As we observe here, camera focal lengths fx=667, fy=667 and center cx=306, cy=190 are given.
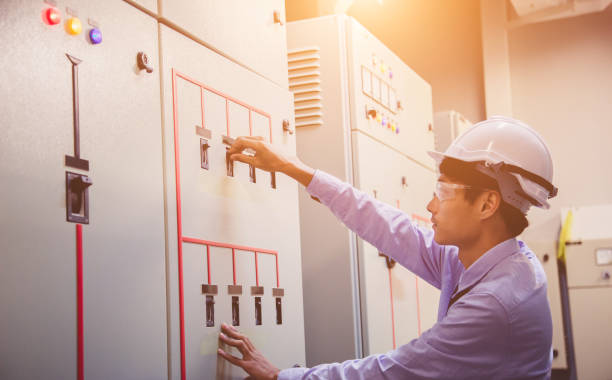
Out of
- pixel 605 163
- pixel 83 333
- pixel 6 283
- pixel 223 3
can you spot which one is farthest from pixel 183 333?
pixel 605 163

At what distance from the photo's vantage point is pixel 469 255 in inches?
78.2

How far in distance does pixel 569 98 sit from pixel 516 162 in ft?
14.4

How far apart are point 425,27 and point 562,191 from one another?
1.96 m

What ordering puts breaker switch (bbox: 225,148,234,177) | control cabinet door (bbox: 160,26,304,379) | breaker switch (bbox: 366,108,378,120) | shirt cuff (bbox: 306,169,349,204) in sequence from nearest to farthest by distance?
1. control cabinet door (bbox: 160,26,304,379)
2. breaker switch (bbox: 225,148,234,177)
3. shirt cuff (bbox: 306,169,349,204)
4. breaker switch (bbox: 366,108,378,120)

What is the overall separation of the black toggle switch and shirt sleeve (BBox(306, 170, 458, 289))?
0.94 meters

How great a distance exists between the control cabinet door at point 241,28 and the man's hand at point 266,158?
1.02ft

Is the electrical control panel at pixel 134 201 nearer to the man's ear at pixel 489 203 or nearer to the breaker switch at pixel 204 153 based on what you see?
the breaker switch at pixel 204 153

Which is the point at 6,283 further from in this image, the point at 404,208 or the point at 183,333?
the point at 404,208

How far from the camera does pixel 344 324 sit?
3012 mm

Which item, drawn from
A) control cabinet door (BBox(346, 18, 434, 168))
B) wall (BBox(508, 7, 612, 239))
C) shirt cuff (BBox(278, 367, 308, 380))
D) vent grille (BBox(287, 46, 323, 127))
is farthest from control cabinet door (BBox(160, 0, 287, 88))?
wall (BBox(508, 7, 612, 239))

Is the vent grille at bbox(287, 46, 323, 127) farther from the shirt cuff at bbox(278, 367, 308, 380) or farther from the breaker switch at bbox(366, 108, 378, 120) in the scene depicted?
the shirt cuff at bbox(278, 367, 308, 380)

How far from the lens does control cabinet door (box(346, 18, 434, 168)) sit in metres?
3.23

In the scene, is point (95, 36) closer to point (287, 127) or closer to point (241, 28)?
point (241, 28)

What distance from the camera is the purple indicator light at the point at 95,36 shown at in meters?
1.57
